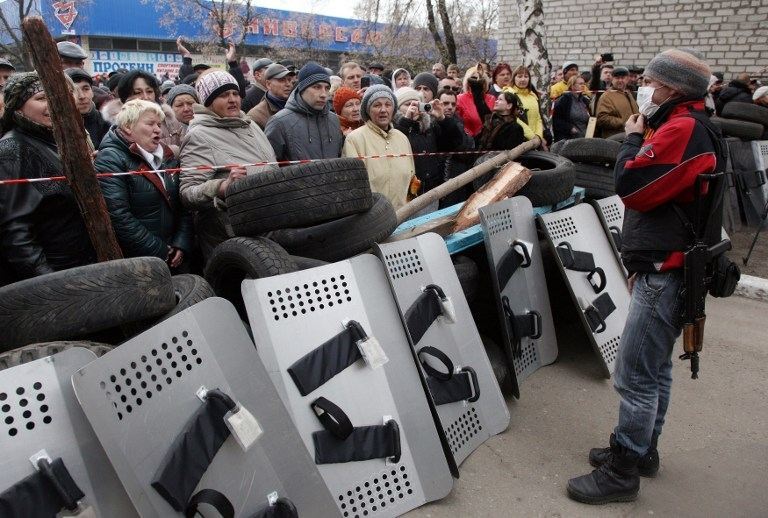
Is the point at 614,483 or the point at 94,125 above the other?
the point at 94,125

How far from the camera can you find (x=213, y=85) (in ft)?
12.1

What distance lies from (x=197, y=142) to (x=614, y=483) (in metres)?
2.90

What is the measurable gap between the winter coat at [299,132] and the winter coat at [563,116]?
4.82 meters

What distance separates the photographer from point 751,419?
11.5 ft

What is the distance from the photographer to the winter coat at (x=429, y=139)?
5574 mm

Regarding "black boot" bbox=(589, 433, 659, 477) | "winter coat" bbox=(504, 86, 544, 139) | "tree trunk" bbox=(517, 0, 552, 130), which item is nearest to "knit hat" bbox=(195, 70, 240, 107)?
"black boot" bbox=(589, 433, 659, 477)

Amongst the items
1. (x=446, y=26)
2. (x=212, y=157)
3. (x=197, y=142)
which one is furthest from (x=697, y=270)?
(x=446, y=26)

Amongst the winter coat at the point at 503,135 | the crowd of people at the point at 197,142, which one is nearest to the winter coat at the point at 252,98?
the crowd of people at the point at 197,142

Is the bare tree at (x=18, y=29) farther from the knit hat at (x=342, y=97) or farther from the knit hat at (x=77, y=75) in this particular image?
the knit hat at (x=342, y=97)

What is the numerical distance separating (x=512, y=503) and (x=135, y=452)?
1734 millimetres

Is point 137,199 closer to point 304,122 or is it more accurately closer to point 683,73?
point 304,122

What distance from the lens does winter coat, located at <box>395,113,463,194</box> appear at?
18.3ft

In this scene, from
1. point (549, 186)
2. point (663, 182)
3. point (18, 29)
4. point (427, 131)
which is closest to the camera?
point (663, 182)

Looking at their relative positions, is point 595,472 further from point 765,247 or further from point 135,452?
point 765,247
